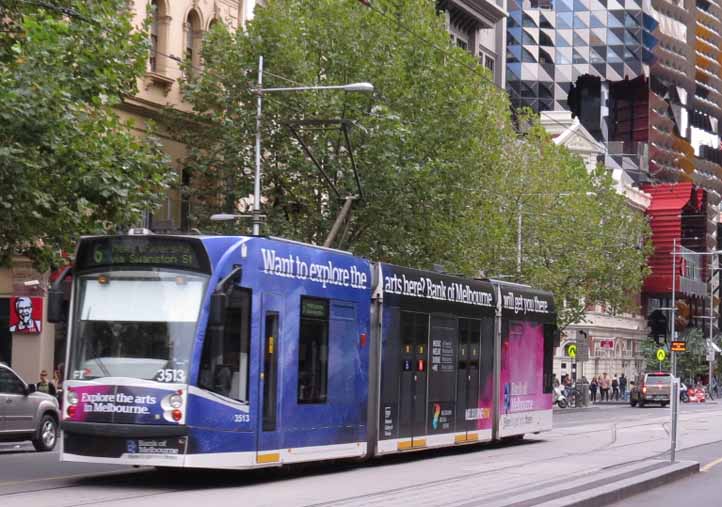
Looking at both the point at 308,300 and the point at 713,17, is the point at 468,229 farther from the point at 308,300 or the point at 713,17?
the point at 713,17

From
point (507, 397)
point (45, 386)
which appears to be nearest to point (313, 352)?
point (507, 397)

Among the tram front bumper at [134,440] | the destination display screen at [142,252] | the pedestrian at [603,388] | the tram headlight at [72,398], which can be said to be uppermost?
the destination display screen at [142,252]

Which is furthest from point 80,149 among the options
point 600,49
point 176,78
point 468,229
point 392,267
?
point 600,49

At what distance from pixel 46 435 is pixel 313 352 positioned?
9348mm

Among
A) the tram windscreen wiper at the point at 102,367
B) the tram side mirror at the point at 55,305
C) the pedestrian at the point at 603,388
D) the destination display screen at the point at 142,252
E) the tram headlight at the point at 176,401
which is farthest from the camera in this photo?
the pedestrian at the point at 603,388

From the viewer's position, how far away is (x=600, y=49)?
121625 millimetres

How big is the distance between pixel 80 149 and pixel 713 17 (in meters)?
129

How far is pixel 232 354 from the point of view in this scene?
17547mm

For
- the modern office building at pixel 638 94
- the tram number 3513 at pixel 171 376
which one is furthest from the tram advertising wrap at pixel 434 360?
the modern office building at pixel 638 94

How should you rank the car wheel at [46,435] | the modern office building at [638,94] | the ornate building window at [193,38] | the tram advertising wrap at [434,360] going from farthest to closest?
the modern office building at [638,94] < the ornate building window at [193,38] < the car wheel at [46,435] < the tram advertising wrap at [434,360]

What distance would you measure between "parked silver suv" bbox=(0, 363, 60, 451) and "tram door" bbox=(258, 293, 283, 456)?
8.74 metres

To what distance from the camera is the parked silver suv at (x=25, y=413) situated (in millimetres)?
25578

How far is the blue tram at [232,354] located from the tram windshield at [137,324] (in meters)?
0.02

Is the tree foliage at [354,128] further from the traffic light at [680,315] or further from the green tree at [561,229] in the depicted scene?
the traffic light at [680,315]
